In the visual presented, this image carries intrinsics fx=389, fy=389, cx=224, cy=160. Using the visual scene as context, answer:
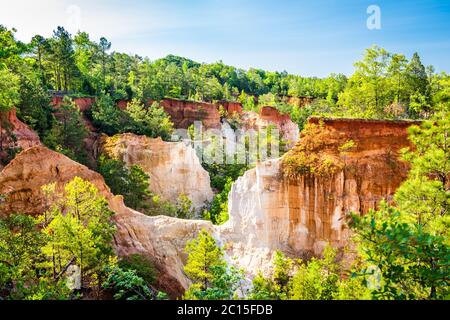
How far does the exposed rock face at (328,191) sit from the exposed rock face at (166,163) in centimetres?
1487

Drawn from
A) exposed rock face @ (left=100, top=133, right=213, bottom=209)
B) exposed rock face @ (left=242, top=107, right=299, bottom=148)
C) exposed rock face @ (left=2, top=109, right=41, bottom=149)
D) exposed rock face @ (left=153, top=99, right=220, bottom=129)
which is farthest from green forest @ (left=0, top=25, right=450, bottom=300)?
exposed rock face @ (left=242, top=107, right=299, bottom=148)

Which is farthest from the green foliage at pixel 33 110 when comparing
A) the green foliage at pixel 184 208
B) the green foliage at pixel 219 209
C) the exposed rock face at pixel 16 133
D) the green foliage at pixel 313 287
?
the green foliage at pixel 313 287

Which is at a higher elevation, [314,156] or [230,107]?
[230,107]

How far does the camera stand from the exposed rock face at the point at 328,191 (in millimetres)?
18656

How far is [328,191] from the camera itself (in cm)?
1956

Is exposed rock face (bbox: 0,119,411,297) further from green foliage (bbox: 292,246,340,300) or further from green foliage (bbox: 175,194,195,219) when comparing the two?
green foliage (bbox: 175,194,195,219)

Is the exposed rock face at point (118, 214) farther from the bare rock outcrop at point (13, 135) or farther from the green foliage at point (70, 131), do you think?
the green foliage at point (70, 131)

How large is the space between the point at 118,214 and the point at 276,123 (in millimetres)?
35990

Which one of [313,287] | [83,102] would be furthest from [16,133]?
[313,287]

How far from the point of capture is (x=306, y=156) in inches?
798

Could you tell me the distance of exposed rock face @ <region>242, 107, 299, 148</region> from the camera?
53.5m

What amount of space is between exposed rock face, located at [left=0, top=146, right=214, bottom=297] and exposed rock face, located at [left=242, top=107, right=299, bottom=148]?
3214cm

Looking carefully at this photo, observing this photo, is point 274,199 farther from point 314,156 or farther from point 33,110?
point 33,110

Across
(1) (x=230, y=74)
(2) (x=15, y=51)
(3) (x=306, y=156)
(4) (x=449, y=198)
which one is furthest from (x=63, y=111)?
(1) (x=230, y=74)
